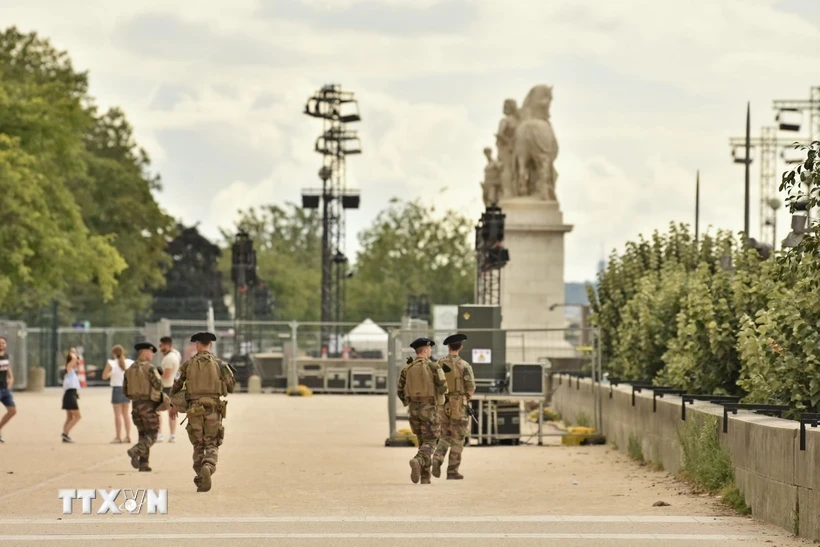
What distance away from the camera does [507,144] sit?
177 ft

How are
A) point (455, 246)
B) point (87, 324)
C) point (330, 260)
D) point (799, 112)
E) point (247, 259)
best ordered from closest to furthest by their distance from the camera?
point (799, 112) < point (247, 259) < point (330, 260) < point (87, 324) < point (455, 246)

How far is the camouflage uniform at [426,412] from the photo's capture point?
72.0 feet

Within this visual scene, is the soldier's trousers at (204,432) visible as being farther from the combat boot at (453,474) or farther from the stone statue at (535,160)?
the stone statue at (535,160)

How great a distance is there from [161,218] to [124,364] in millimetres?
52401

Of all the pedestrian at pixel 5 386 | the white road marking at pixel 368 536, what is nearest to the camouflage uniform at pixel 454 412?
the white road marking at pixel 368 536

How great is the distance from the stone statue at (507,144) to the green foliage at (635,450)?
88.5 feet

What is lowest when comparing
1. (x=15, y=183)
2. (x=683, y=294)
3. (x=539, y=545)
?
(x=539, y=545)

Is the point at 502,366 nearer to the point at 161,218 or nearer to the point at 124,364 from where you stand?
the point at 124,364

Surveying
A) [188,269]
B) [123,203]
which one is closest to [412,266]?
[188,269]

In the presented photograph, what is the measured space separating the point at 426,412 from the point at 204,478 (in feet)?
9.53

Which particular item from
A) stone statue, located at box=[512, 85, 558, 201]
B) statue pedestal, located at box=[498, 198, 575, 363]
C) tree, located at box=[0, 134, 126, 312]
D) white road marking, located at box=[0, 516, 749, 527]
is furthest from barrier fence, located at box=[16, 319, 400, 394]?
white road marking, located at box=[0, 516, 749, 527]

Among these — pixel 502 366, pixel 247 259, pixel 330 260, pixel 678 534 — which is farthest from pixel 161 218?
pixel 678 534

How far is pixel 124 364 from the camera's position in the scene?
3103 cm

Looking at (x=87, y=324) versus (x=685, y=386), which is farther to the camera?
(x=87, y=324)
